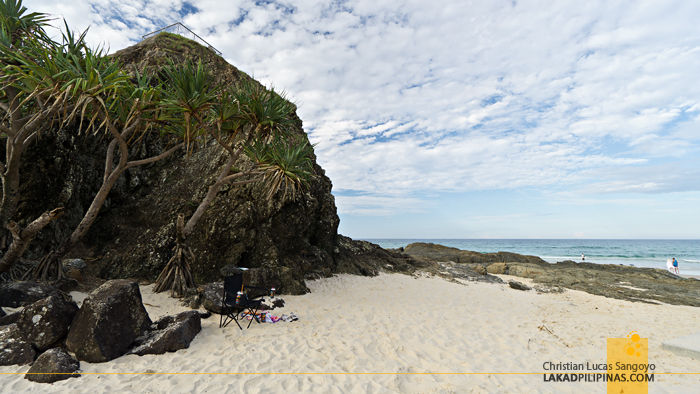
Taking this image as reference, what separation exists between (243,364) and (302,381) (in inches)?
30.3

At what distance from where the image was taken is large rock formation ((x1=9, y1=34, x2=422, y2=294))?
684 centimetres

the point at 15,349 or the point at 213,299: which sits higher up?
the point at 213,299

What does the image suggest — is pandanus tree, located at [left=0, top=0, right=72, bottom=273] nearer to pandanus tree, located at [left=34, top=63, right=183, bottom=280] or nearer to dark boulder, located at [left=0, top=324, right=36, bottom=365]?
pandanus tree, located at [left=34, top=63, right=183, bottom=280]

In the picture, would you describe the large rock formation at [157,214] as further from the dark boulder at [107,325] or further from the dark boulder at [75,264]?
the dark boulder at [107,325]

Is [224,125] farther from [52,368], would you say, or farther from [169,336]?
[52,368]

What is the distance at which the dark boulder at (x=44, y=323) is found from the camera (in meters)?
3.16

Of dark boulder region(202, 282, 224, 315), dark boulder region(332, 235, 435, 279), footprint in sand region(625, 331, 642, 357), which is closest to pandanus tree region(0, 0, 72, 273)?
dark boulder region(202, 282, 224, 315)

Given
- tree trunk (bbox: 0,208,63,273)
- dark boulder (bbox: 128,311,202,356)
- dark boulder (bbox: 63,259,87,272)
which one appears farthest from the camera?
dark boulder (bbox: 63,259,87,272)

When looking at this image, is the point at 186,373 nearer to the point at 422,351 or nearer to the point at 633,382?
the point at 422,351

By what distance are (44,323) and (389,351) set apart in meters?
4.00

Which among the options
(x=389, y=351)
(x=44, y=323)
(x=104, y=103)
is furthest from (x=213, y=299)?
(x=104, y=103)

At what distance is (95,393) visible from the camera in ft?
8.46

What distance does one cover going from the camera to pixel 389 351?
389cm

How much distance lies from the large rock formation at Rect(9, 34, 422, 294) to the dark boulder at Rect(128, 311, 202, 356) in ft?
9.23
